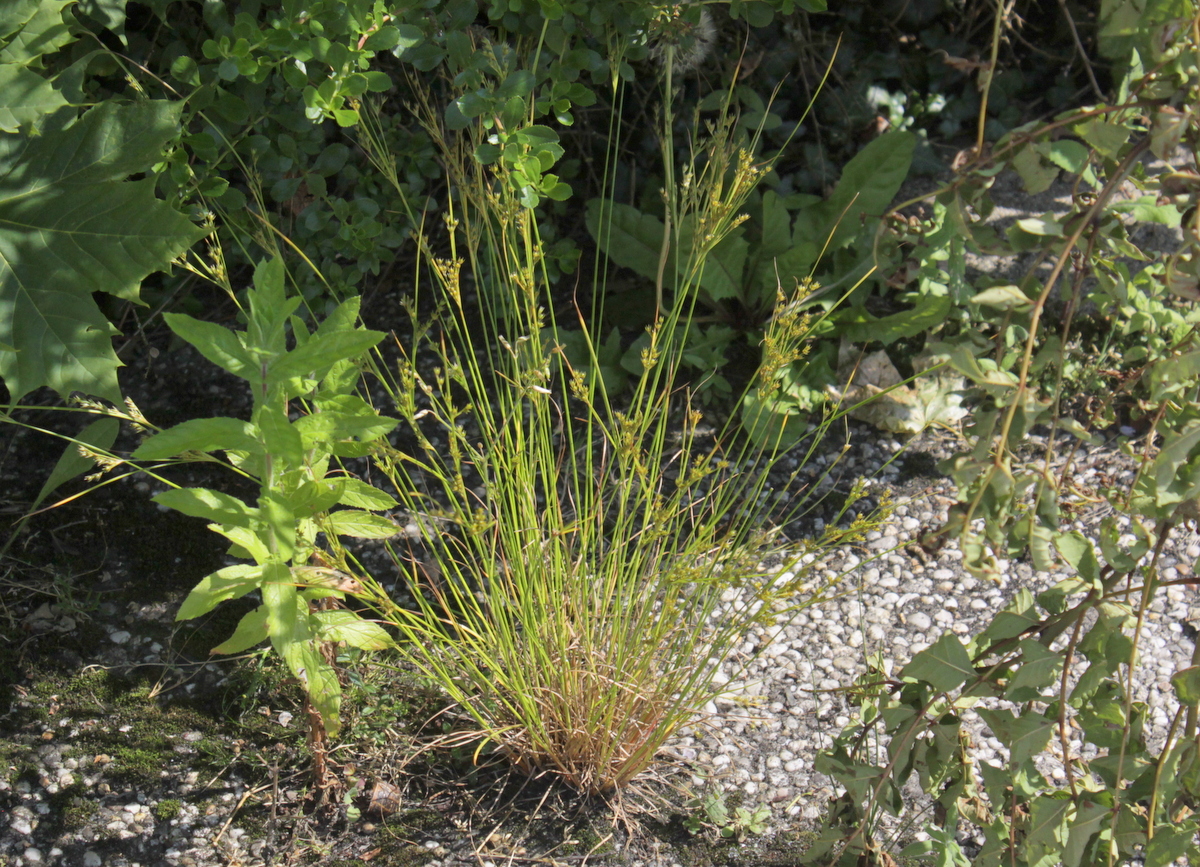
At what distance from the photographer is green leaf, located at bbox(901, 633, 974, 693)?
4.48ft

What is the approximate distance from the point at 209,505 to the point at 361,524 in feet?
1.05

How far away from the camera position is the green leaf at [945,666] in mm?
1364

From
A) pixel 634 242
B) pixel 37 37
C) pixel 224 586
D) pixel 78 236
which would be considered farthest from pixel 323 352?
pixel 634 242

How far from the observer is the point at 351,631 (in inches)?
65.2

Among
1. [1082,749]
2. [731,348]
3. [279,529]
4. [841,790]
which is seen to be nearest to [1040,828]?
[841,790]

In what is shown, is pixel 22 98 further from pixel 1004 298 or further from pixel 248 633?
pixel 1004 298

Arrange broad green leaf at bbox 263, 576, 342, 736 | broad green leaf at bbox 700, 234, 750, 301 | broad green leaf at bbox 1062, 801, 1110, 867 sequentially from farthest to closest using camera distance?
broad green leaf at bbox 700, 234, 750, 301
broad green leaf at bbox 263, 576, 342, 736
broad green leaf at bbox 1062, 801, 1110, 867

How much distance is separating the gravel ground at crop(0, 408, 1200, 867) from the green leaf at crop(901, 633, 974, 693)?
16 centimetres

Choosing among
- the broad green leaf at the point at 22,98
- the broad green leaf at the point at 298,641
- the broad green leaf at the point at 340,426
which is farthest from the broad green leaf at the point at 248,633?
the broad green leaf at the point at 22,98

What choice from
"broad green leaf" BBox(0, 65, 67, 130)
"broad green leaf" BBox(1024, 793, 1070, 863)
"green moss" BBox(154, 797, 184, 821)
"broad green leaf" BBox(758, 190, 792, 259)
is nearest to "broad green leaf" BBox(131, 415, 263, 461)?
"green moss" BBox(154, 797, 184, 821)

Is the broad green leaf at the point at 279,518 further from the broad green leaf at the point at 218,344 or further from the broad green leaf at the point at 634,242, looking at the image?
the broad green leaf at the point at 634,242

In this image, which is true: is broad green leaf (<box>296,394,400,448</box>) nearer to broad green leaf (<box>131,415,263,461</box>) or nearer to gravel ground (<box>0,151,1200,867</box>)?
broad green leaf (<box>131,415,263,461</box>)

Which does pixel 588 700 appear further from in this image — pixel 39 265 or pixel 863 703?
pixel 39 265

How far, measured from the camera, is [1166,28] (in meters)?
1.04
